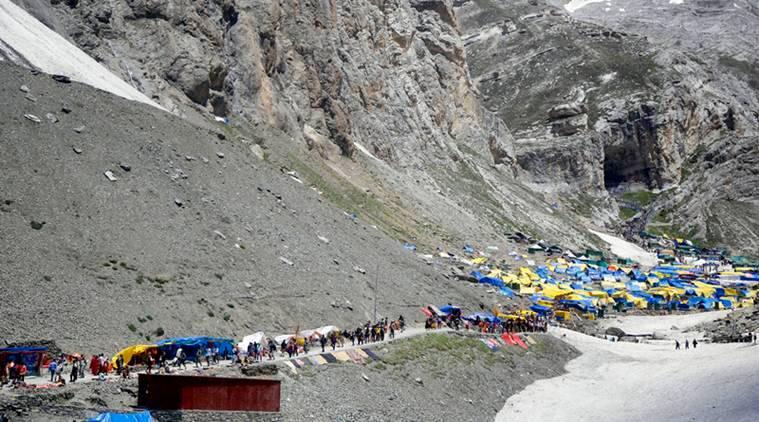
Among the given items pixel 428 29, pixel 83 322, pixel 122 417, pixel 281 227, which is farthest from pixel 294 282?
pixel 428 29

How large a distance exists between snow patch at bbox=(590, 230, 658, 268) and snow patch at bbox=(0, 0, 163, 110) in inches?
3513

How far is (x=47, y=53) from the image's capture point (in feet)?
191

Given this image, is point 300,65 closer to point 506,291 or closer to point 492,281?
point 492,281

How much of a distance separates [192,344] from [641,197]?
169 meters

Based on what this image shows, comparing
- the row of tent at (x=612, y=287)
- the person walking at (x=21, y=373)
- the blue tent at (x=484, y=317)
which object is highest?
the person walking at (x=21, y=373)

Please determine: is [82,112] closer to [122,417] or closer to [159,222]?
[159,222]

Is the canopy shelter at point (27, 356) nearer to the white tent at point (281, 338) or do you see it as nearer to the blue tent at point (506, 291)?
the white tent at point (281, 338)

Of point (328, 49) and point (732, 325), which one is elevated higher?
point (328, 49)

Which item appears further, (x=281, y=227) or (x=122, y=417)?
(x=281, y=227)

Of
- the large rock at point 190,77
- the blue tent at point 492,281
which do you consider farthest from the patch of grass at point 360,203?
the large rock at point 190,77

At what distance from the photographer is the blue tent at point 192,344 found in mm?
33969

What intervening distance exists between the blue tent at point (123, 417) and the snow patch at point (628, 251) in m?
111

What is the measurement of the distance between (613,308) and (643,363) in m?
28.0

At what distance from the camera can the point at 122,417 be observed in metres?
25.0
